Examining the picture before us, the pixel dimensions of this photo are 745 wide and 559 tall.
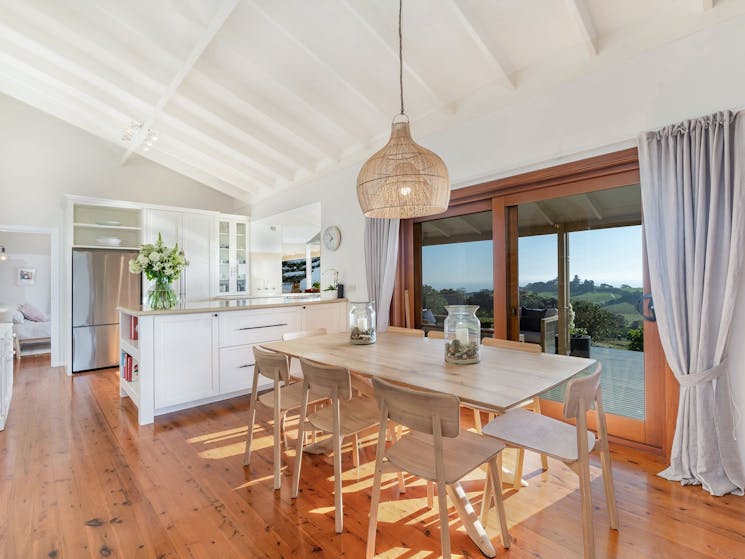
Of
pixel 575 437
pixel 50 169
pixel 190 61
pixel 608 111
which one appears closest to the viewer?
pixel 575 437

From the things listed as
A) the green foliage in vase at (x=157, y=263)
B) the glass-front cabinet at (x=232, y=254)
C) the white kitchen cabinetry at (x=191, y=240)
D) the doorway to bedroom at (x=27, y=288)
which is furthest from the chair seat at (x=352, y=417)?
the doorway to bedroom at (x=27, y=288)

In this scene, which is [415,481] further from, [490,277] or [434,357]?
[490,277]

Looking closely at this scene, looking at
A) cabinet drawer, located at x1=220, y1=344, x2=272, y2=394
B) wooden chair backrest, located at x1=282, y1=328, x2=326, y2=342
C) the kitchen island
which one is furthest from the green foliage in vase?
wooden chair backrest, located at x1=282, y1=328, x2=326, y2=342

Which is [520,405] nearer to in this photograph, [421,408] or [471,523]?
[471,523]

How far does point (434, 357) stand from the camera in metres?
2.10

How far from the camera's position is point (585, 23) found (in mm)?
2314

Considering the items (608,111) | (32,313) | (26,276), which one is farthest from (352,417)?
(26,276)

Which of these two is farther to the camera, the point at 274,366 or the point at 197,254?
the point at 197,254

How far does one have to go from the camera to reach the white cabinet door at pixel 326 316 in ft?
13.6

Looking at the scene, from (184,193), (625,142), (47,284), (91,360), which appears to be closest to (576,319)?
(625,142)

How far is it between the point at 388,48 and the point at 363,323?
2.04 metres

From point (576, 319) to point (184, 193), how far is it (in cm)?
636

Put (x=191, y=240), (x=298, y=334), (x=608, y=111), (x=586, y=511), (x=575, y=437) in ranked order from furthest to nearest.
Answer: (x=191, y=240), (x=298, y=334), (x=608, y=111), (x=575, y=437), (x=586, y=511)

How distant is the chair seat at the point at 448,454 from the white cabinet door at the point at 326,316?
248cm
